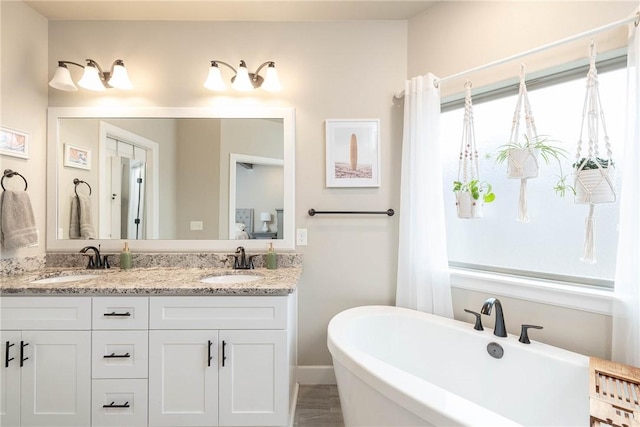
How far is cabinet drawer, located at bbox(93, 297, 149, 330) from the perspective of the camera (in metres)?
1.46

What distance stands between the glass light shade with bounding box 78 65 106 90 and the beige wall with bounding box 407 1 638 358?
218 centimetres

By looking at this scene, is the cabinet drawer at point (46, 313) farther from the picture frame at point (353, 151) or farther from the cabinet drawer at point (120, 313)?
the picture frame at point (353, 151)

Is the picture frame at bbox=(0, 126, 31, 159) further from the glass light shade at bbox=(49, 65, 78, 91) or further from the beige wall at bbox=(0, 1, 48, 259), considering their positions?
the glass light shade at bbox=(49, 65, 78, 91)

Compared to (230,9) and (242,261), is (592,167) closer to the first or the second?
(242,261)

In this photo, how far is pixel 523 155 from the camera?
1407mm

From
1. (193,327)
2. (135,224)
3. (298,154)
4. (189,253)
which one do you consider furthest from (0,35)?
(193,327)

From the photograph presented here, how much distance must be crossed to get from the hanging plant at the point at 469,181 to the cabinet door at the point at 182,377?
5.12ft

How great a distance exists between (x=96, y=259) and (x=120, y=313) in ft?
2.39

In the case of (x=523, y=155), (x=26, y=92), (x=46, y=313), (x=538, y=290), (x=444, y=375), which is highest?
(x=26, y=92)

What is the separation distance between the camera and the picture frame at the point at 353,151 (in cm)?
203

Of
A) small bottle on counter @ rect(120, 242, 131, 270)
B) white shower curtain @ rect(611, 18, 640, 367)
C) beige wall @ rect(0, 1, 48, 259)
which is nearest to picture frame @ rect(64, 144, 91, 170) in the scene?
beige wall @ rect(0, 1, 48, 259)

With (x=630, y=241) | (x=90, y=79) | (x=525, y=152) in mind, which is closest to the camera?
(x=630, y=241)

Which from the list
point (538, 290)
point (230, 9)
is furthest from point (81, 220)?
point (538, 290)

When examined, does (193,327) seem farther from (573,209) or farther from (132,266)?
(573,209)
